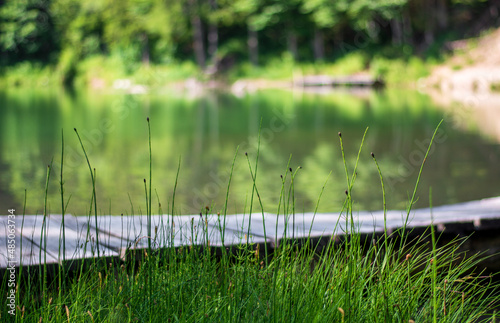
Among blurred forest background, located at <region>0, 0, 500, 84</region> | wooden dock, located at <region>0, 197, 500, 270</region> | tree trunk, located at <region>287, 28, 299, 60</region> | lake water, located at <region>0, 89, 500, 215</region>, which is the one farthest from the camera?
tree trunk, located at <region>287, 28, 299, 60</region>

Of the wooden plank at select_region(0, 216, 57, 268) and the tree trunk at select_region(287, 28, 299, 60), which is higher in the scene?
the tree trunk at select_region(287, 28, 299, 60)

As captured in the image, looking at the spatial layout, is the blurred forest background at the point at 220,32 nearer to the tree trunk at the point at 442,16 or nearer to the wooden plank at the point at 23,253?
the tree trunk at the point at 442,16

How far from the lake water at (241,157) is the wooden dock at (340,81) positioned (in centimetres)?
924

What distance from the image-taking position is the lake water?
505 centimetres

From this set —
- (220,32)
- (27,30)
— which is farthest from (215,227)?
(27,30)

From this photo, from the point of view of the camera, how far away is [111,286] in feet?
5.50

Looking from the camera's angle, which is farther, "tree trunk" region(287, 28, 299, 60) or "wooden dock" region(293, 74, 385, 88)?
"tree trunk" region(287, 28, 299, 60)

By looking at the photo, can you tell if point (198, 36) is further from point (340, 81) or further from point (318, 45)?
point (340, 81)

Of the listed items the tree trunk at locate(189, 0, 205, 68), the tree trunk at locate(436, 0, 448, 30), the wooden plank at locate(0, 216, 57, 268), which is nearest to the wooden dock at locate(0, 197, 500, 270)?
the wooden plank at locate(0, 216, 57, 268)

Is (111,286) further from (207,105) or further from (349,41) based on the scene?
(349,41)

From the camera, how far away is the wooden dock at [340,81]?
886 inches

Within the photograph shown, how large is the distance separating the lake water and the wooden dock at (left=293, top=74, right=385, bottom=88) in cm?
924

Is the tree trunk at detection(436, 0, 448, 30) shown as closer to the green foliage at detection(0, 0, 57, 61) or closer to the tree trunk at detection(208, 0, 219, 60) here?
the tree trunk at detection(208, 0, 219, 60)

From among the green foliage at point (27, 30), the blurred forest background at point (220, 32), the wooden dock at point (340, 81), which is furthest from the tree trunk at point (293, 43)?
the green foliage at point (27, 30)
